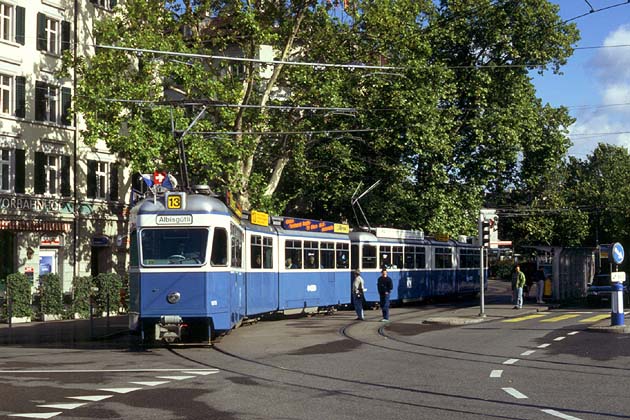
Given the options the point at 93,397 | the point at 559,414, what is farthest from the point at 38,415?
the point at 559,414

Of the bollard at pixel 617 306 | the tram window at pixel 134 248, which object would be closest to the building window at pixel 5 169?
the tram window at pixel 134 248

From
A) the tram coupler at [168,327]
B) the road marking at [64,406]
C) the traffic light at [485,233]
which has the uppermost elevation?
the traffic light at [485,233]

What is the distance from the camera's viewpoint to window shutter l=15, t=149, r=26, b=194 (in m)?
39.9

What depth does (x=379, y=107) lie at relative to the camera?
4334 centimetres

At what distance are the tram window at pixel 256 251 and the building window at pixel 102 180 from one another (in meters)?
18.4

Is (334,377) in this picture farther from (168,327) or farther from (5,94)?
(5,94)

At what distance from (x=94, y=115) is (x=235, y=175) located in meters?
5.71

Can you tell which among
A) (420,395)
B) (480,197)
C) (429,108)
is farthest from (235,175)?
(420,395)

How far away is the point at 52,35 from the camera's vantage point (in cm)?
4234

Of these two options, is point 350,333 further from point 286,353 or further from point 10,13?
point 10,13

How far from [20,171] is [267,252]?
16.1 m

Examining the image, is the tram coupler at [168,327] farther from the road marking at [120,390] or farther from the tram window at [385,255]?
the tram window at [385,255]

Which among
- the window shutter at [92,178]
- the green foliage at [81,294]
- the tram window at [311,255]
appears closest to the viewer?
the tram window at [311,255]

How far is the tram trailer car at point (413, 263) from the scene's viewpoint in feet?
124
